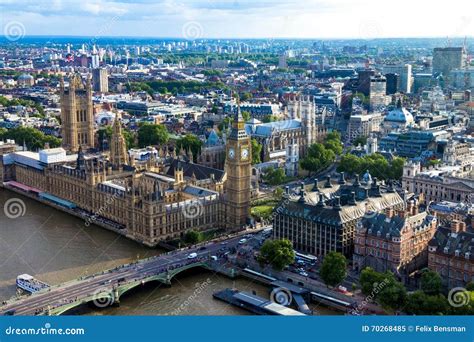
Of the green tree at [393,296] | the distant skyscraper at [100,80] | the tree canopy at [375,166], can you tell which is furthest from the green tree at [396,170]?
the distant skyscraper at [100,80]

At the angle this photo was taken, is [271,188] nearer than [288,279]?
No

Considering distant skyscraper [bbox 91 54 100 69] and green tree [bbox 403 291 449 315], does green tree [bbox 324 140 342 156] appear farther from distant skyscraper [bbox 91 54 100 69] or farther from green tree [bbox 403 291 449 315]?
distant skyscraper [bbox 91 54 100 69]

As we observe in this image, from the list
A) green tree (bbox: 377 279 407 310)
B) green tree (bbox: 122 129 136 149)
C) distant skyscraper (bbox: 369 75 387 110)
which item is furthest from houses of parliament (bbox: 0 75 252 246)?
distant skyscraper (bbox: 369 75 387 110)

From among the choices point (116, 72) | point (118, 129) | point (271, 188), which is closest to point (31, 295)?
point (118, 129)

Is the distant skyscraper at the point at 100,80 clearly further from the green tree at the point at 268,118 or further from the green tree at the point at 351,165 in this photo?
the green tree at the point at 351,165

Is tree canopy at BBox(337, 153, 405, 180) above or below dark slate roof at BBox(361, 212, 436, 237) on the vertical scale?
below

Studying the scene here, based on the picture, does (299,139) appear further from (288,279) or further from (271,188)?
(288,279)
